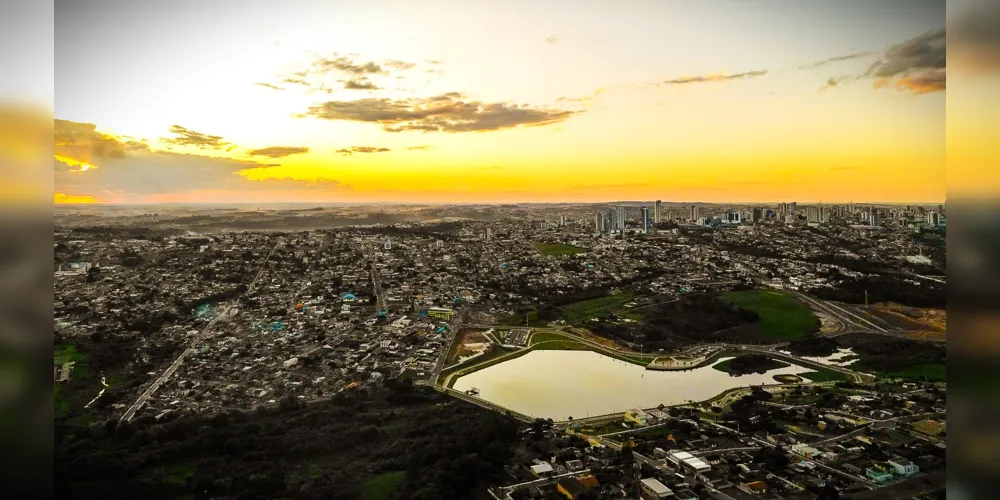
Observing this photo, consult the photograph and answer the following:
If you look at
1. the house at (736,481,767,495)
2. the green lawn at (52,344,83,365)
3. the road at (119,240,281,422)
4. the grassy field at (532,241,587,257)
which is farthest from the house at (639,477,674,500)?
the grassy field at (532,241,587,257)

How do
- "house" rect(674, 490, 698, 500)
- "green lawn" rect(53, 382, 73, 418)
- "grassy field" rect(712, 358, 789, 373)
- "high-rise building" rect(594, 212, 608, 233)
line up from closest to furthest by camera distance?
1. "house" rect(674, 490, 698, 500)
2. "green lawn" rect(53, 382, 73, 418)
3. "grassy field" rect(712, 358, 789, 373)
4. "high-rise building" rect(594, 212, 608, 233)

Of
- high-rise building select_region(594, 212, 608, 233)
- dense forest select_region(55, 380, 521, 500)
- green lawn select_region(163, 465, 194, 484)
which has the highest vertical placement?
high-rise building select_region(594, 212, 608, 233)

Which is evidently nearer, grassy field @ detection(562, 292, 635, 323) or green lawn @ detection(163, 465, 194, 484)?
green lawn @ detection(163, 465, 194, 484)

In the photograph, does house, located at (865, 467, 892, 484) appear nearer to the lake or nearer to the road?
the lake

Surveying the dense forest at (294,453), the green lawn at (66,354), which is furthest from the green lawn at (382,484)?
the green lawn at (66,354)

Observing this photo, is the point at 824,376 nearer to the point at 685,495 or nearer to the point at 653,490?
the point at 685,495

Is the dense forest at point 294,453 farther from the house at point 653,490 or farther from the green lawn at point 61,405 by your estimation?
the house at point 653,490
